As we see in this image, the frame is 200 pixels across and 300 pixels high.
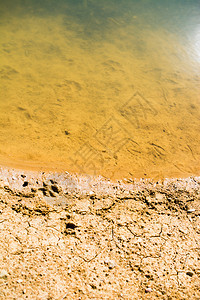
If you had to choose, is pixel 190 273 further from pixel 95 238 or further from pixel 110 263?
pixel 95 238

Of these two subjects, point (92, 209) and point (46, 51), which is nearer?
point (92, 209)

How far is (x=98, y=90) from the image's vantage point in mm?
4277

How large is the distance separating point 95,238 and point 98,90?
2932mm

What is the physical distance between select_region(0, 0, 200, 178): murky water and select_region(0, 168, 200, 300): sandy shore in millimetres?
365

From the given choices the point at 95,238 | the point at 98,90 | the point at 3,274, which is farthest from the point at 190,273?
the point at 98,90

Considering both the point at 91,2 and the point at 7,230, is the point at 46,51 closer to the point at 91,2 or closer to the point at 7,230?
the point at 91,2

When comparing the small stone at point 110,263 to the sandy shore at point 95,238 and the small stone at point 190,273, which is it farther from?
the small stone at point 190,273

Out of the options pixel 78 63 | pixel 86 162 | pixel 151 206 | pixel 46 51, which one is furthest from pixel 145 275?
pixel 46 51

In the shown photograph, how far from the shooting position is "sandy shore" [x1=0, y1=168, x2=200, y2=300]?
1797 mm

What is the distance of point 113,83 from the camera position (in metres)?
4.48

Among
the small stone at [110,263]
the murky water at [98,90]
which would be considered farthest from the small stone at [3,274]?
the murky water at [98,90]

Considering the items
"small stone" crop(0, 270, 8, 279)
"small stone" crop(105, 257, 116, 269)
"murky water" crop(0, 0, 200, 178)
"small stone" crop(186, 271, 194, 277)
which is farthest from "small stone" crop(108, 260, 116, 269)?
"murky water" crop(0, 0, 200, 178)

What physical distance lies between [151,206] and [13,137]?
6.92ft

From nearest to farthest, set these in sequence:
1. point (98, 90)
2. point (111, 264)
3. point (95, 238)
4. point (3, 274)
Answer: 1. point (3, 274)
2. point (111, 264)
3. point (95, 238)
4. point (98, 90)
